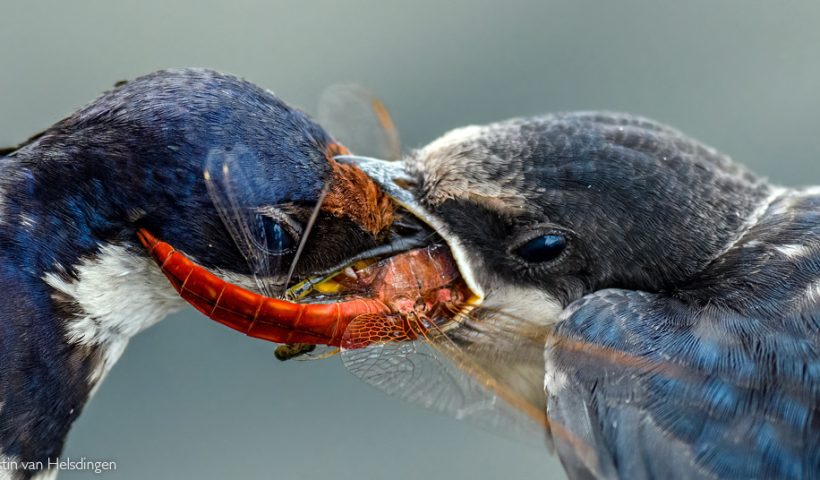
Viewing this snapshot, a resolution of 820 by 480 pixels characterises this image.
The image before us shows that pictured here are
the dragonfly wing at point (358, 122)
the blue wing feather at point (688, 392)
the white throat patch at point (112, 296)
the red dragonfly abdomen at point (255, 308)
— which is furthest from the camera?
the dragonfly wing at point (358, 122)

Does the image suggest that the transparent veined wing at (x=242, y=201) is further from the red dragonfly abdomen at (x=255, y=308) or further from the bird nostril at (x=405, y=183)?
the bird nostril at (x=405, y=183)

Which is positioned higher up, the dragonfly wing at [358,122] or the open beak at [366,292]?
the dragonfly wing at [358,122]

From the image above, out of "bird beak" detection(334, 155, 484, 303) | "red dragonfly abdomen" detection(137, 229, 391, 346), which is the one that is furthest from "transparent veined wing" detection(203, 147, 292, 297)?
"bird beak" detection(334, 155, 484, 303)

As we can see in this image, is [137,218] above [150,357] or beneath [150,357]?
above

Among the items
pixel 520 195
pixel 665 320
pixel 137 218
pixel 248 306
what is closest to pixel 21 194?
pixel 137 218

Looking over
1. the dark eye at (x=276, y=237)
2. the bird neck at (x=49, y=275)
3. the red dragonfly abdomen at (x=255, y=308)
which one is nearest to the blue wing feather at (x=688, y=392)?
the red dragonfly abdomen at (x=255, y=308)

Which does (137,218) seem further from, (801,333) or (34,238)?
(801,333)

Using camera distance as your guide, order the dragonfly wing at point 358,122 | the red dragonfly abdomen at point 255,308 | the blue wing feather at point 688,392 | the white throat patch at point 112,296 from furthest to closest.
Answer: the dragonfly wing at point 358,122, the white throat patch at point 112,296, the red dragonfly abdomen at point 255,308, the blue wing feather at point 688,392
